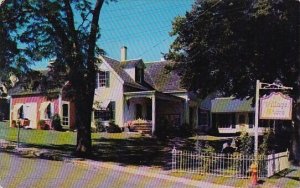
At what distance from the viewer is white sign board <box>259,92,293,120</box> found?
13.6 m

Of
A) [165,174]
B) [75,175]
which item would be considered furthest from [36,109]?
[75,175]

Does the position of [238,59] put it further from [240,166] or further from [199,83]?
[240,166]

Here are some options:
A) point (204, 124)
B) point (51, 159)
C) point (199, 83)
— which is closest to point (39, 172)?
point (51, 159)

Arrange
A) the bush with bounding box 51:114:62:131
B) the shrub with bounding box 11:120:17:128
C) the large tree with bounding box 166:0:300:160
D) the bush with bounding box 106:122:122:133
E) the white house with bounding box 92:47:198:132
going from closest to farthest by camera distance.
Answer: the large tree with bounding box 166:0:300:160, the bush with bounding box 106:122:122:133, the bush with bounding box 51:114:62:131, the white house with bounding box 92:47:198:132, the shrub with bounding box 11:120:17:128

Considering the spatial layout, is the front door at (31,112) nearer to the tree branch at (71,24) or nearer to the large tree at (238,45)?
the large tree at (238,45)

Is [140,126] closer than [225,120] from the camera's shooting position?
Yes

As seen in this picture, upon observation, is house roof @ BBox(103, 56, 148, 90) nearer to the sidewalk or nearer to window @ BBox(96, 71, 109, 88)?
window @ BBox(96, 71, 109, 88)

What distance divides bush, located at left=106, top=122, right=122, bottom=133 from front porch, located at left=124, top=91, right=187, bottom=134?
1.84 feet

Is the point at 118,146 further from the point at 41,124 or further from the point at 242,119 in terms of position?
the point at 242,119

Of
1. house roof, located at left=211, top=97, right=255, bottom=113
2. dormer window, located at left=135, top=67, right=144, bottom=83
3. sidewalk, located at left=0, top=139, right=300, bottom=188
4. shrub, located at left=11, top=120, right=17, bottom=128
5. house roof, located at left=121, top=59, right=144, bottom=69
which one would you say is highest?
house roof, located at left=121, top=59, right=144, bottom=69

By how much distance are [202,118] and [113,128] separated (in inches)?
440

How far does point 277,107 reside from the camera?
13.7 metres

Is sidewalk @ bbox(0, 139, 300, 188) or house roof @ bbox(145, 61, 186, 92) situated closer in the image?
sidewalk @ bbox(0, 139, 300, 188)

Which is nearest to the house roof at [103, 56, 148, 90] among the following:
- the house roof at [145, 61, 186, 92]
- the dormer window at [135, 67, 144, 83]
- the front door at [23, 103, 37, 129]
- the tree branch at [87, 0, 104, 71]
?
the dormer window at [135, 67, 144, 83]
